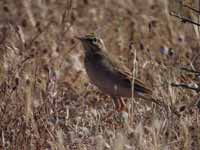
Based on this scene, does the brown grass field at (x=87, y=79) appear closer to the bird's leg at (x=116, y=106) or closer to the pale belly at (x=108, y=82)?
the bird's leg at (x=116, y=106)

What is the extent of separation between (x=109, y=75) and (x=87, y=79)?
2.64 ft

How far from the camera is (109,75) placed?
9555mm

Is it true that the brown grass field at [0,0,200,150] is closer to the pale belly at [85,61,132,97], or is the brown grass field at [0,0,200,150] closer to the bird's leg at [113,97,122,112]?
the bird's leg at [113,97,122,112]

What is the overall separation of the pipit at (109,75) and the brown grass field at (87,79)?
0.12 metres

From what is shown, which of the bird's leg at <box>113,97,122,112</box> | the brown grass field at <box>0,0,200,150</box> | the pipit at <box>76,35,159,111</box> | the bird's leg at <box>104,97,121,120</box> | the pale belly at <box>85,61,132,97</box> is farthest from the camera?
the pale belly at <box>85,61,132,97</box>

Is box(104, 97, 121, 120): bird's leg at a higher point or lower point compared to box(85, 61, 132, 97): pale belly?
lower

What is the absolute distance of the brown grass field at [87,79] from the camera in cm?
739

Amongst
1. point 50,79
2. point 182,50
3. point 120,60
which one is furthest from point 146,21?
point 50,79

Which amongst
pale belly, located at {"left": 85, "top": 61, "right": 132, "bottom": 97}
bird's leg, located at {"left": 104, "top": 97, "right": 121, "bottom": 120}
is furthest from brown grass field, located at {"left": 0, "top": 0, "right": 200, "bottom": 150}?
pale belly, located at {"left": 85, "top": 61, "right": 132, "bottom": 97}

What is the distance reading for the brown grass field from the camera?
24.2 feet

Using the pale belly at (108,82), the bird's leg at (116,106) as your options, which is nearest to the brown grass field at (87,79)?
the bird's leg at (116,106)

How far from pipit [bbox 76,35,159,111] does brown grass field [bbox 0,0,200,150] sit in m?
0.12

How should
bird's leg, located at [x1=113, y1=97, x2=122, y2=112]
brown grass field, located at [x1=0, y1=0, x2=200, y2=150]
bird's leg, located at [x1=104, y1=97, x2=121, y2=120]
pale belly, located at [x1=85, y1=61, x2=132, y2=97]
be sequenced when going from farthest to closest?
pale belly, located at [x1=85, y1=61, x2=132, y2=97] < bird's leg, located at [x1=113, y1=97, x2=122, y2=112] < bird's leg, located at [x1=104, y1=97, x2=121, y2=120] < brown grass field, located at [x1=0, y1=0, x2=200, y2=150]

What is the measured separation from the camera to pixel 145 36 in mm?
11703
